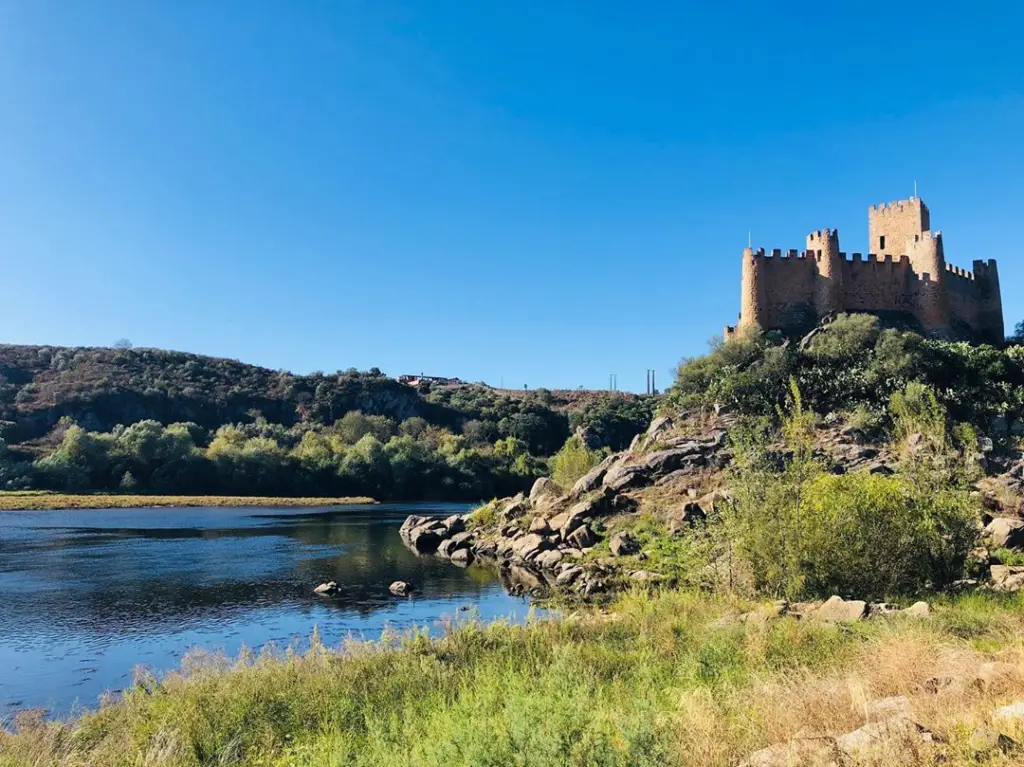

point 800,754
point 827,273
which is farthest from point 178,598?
point 827,273

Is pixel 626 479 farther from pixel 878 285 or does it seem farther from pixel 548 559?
pixel 878 285

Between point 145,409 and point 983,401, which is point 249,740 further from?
point 145,409

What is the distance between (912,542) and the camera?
14.8 m

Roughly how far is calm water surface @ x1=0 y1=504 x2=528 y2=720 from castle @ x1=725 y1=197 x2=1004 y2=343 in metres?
22.6

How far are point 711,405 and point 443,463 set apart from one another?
46.8 m

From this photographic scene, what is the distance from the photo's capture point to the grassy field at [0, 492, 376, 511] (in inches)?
2112

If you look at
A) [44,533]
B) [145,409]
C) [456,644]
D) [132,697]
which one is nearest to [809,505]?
[456,644]

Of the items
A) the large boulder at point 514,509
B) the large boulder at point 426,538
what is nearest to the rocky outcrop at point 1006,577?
the large boulder at point 514,509

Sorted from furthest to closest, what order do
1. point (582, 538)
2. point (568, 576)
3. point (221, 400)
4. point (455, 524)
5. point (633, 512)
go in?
point (221, 400) < point (455, 524) < point (633, 512) < point (582, 538) < point (568, 576)

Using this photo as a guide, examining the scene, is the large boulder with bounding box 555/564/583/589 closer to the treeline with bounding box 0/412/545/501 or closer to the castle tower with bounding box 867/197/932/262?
the castle tower with bounding box 867/197/932/262

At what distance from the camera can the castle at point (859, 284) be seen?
3934cm

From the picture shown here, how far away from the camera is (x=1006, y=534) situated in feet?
62.5

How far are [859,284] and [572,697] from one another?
3799 centimetres

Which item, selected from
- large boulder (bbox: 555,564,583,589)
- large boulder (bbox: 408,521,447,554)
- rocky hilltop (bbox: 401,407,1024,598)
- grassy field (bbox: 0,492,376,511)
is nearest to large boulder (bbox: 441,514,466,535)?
rocky hilltop (bbox: 401,407,1024,598)
